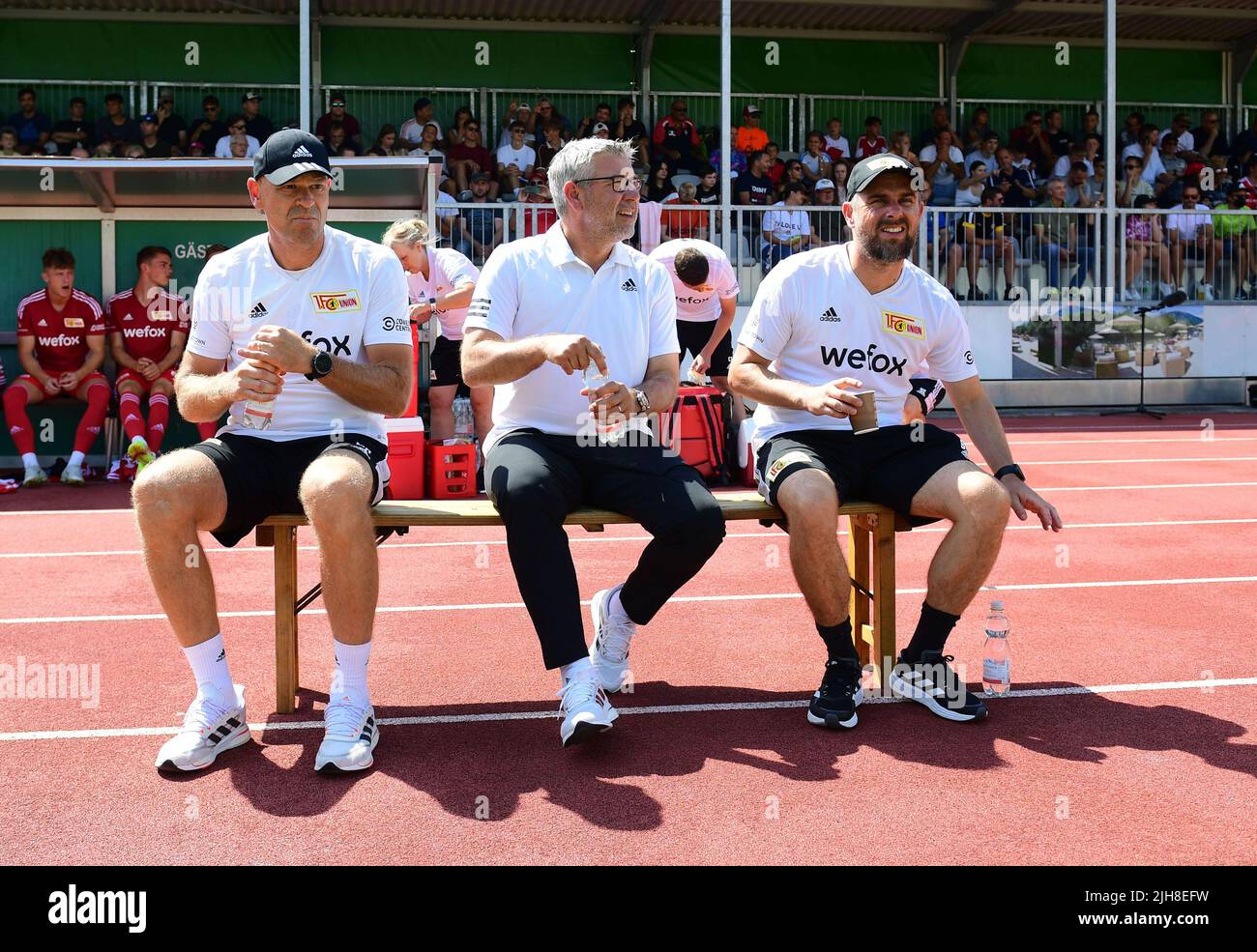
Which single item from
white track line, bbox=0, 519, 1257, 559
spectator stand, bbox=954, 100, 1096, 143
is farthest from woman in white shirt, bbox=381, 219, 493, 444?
spectator stand, bbox=954, 100, 1096, 143

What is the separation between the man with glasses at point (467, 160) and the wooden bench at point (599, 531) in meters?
11.9

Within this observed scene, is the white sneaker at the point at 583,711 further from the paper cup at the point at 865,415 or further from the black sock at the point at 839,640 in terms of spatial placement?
the paper cup at the point at 865,415

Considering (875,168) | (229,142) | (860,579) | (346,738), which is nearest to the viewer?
(346,738)

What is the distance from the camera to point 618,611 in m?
4.25

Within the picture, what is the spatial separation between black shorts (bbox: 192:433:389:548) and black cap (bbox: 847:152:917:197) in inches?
71.2

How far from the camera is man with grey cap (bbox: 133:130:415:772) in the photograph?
3.63 meters

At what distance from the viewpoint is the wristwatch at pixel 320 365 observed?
12.3ft

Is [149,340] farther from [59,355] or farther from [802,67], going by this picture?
[802,67]

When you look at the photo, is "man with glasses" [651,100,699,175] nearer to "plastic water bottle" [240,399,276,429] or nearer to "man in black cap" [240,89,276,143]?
"man in black cap" [240,89,276,143]

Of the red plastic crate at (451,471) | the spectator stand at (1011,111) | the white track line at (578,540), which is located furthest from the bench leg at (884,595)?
the spectator stand at (1011,111)

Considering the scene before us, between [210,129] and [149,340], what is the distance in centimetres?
683

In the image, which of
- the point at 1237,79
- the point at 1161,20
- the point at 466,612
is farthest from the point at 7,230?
the point at 1237,79

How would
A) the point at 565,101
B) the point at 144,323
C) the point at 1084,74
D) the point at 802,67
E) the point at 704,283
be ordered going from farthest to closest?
the point at 1084,74 < the point at 802,67 < the point at 565,101 < the point at 144,323 < the point at 704,283

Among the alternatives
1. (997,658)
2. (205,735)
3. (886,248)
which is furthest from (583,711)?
(886,248)
